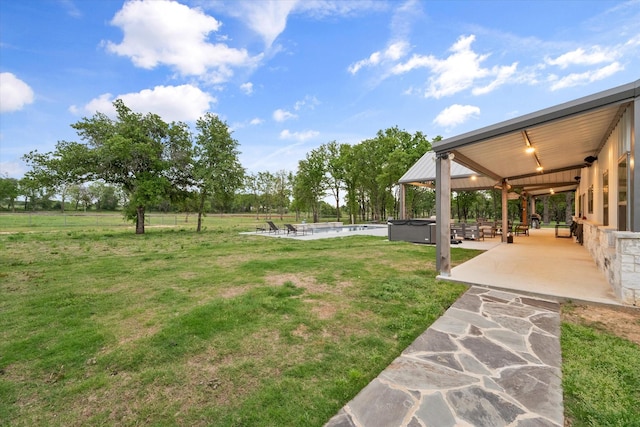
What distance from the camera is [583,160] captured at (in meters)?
9.20

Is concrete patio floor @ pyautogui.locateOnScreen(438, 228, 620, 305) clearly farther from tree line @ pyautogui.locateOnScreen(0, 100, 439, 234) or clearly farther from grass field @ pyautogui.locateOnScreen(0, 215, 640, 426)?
tree line @ pyautogui.locateOnScreen(0, 100, 439, 234)

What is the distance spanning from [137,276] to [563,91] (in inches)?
986

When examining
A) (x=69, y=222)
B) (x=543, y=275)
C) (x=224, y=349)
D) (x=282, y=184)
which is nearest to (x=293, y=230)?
(x=543, y=275)

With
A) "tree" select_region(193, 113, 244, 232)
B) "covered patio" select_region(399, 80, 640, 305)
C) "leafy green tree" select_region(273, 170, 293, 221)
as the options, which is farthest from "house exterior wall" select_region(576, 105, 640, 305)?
"leafy green tree" select_region(273, 170, 293, 221)

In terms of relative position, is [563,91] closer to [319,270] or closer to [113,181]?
[319,270]

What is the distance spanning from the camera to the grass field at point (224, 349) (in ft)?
6.44

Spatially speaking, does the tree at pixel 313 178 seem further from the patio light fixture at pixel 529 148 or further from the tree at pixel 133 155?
the patio light fixture at pixel 529 148

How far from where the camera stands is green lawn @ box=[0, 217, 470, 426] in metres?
1.99

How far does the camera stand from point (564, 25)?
1102cm

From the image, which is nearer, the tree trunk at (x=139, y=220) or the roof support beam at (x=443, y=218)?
the roof support beam at (x=443, y=218)

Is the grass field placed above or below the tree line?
below

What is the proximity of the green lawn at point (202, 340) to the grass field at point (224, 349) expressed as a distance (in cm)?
1

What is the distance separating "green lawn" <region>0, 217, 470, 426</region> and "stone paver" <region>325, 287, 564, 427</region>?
202mm

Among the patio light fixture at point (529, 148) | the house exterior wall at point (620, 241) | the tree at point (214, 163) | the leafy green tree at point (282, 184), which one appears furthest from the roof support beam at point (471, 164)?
the leafy green tree at point (282, 184)
